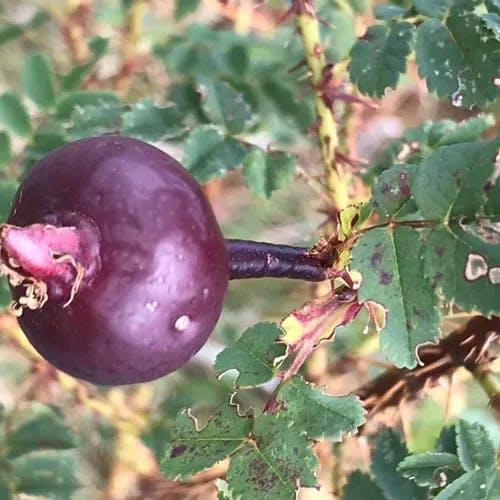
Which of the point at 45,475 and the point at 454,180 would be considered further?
the point at 45,475

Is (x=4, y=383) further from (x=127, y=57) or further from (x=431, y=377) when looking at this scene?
(x=431, y=377)

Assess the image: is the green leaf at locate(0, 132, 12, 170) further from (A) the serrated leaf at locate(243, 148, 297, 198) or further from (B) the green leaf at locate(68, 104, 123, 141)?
(A) the serrated leaf at locate(243, 148, 297, 198)

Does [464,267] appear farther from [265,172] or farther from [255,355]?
[265,172]

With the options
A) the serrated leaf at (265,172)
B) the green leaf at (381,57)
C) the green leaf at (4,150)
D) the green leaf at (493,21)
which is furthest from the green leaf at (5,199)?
the green leaf at (493,21)

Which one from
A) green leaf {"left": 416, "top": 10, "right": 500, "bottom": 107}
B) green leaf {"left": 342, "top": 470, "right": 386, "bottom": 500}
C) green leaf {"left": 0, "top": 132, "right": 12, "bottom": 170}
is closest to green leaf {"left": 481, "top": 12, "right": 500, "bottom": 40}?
green leaf {"left": 416, "top": 10, "right": 500, "bottom": 107}

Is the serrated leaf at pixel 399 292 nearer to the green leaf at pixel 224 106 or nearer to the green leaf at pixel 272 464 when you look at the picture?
the green leaf at pixel 272 464

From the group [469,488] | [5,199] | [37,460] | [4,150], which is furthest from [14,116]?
[469,488]

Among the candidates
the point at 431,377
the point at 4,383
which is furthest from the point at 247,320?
the point at 431,377
